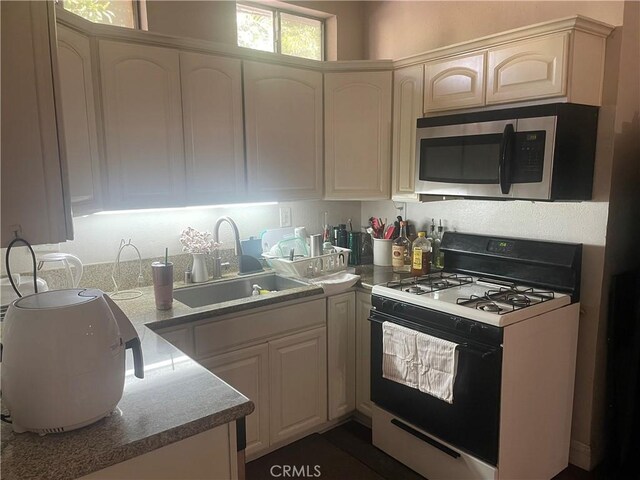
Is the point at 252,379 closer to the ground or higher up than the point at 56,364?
closer to the ground

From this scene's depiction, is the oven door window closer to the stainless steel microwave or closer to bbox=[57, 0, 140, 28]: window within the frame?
the stainless steel microwave

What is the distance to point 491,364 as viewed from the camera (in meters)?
1.95

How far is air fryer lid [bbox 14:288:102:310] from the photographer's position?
1.08 meters

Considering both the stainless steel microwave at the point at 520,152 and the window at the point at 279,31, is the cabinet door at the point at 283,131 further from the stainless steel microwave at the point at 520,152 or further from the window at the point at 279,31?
the stainless steel microwave at the point at 520,152

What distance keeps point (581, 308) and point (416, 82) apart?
148 centimetres

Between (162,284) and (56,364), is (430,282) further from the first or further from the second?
(56,364)

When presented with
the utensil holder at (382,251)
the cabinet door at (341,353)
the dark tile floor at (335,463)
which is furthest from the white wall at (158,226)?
the dark tile floor at (335,463)

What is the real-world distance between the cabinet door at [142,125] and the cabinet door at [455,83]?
133 cm

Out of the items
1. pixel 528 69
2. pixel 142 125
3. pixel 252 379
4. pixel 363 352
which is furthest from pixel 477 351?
pixel 142 125

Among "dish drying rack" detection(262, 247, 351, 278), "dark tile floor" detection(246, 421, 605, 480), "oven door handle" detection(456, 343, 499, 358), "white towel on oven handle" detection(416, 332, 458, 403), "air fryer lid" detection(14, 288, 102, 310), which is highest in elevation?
"air fryer lid" detection(14, 288, 102, 310)

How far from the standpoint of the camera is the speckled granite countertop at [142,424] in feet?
3.26

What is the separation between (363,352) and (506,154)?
133 centimetres

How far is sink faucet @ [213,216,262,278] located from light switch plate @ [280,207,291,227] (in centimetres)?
39

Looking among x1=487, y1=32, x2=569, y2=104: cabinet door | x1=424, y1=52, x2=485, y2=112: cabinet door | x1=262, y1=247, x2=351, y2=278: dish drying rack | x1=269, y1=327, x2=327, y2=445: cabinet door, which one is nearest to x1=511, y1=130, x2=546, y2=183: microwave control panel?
x1=487, y1=32, x2=569, y2=104: cabinet door
